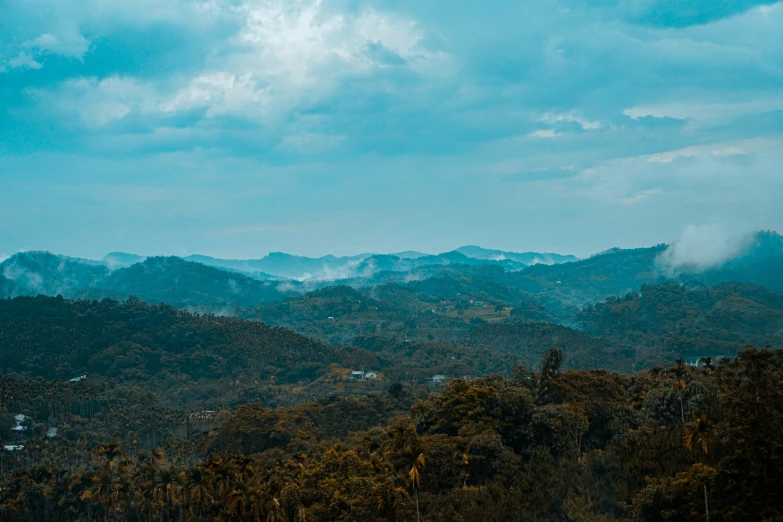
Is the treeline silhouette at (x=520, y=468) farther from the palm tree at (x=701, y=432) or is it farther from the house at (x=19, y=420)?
the house at (x=19, y=420)

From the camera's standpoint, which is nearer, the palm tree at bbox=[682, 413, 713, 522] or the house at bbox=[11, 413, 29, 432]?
the palm tree at bbox=[682, 413, 713, 522]

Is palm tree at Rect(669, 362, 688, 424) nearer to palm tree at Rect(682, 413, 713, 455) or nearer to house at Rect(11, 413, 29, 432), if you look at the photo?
palm tree at Rect(682, 413, 713, 455)

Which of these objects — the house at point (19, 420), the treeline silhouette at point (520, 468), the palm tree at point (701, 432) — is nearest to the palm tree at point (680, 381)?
the treeline silhouette at point (520, 468)

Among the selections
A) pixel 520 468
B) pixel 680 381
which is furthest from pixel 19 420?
pixel 680 381

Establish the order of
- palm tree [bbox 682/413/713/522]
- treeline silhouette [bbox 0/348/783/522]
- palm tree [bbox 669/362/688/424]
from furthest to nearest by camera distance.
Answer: palm tree [bbox 669/362/688/424] → palm tree [bbox 682/413/713/522] → treeline silhouette [bbox 0/348/783/522]

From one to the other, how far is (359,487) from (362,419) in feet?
192

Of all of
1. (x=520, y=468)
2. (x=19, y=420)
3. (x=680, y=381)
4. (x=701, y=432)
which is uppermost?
(x=680, y=381)

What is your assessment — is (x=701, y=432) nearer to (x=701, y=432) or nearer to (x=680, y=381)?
(x=701, y=432)

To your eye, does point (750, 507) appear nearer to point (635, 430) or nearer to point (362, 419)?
point (635, 430)

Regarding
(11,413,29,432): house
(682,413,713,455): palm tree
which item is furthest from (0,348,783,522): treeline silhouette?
(11,413,29,432): house

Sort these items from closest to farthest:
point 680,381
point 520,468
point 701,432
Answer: point 701,432 < point 520,468 < point 680,381

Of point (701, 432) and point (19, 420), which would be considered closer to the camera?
point (701, 432)

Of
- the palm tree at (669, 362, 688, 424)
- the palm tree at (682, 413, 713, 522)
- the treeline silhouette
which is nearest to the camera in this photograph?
the treeline silhouette

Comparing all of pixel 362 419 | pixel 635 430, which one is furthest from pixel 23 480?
pixel 635 430
